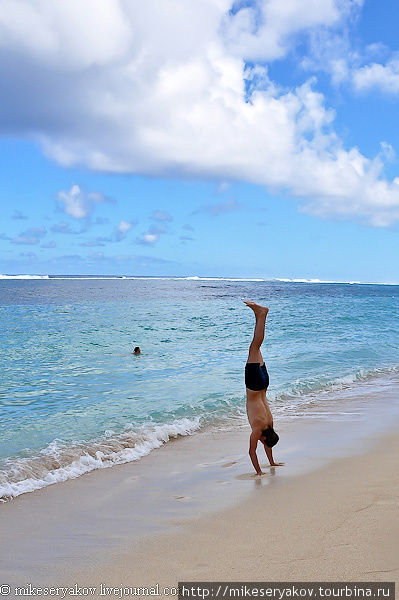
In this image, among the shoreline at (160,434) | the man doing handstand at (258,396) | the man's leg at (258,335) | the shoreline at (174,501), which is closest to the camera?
the shoreline at (174,501)

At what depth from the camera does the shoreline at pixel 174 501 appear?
13.2ft

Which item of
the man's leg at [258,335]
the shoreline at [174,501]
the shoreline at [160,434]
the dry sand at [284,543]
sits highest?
the man's leg at [258,335]

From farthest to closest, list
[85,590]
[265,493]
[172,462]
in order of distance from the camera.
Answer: [172,462], [265,493], [85,590]

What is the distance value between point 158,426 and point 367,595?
6.29 meters

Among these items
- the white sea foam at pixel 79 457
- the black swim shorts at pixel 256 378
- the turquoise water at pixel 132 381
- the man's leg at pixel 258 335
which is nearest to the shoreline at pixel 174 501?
the white sea foam at pixel 79 457

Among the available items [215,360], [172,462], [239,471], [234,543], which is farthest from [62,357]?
[234,543]

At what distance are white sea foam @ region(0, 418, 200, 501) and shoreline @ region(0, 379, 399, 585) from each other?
0.19 meters

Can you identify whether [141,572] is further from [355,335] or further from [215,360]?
[355,335]

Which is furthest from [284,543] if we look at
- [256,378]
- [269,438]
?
[256,378]

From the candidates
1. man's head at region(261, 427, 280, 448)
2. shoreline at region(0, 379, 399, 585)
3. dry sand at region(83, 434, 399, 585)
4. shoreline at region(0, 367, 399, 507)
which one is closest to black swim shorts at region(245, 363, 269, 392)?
man's head at region(261, 427, 280, 448)

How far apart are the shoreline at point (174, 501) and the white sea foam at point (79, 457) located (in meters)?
0.19

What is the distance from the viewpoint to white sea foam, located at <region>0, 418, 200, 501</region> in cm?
640

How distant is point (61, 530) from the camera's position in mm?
4781

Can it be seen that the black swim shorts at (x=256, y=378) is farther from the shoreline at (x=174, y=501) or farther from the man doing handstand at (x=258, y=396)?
the shoreline at (x=174, y=501)
